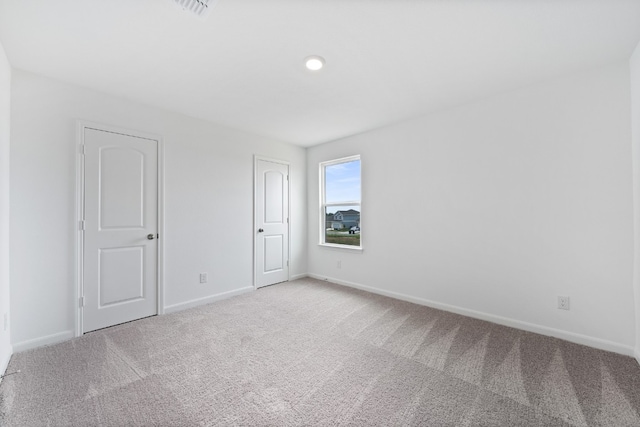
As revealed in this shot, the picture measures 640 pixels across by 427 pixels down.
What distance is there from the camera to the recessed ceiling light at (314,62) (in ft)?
7.00

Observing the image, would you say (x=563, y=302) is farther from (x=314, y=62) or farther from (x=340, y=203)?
(x=314, y=62)

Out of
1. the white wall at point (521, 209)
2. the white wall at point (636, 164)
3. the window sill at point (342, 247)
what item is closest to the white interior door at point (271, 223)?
the window sill at point (342, 247)

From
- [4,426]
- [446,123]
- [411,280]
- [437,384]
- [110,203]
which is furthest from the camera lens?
[411,280]

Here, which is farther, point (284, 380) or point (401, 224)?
point (401, 224)

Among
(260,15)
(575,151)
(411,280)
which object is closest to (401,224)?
(411,280)

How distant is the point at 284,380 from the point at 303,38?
8.05 ft

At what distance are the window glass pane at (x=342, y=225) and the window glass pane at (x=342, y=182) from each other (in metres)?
0.17

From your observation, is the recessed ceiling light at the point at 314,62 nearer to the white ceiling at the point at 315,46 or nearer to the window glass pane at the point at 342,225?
the white ceiling at the point at 315,46

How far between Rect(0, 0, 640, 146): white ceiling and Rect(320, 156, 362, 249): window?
1.54 metres

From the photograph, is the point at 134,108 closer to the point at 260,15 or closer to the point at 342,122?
the point at 260,15

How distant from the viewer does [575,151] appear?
94.2 inches

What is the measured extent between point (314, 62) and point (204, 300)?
10.1ft

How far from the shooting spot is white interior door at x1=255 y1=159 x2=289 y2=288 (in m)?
4.17

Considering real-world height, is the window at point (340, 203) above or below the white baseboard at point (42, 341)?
above
